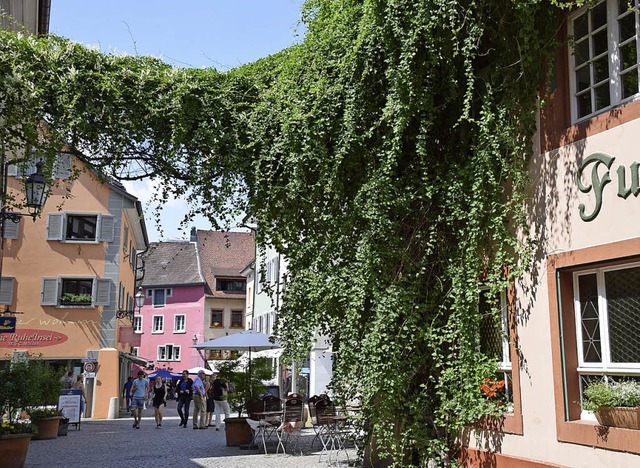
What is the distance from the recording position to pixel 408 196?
344 inches

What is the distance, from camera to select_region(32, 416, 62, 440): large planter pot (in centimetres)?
1812

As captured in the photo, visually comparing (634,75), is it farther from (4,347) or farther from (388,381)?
(4,347)

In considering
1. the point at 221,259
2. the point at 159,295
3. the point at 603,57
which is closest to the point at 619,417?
the point at 603,57

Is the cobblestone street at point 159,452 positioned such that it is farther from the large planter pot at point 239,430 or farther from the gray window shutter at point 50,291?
the gray window shutter at point 50,291

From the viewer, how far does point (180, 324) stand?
62062mm

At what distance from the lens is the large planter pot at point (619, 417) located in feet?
21.6

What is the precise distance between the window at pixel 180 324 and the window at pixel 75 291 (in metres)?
31.6

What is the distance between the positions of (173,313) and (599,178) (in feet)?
188

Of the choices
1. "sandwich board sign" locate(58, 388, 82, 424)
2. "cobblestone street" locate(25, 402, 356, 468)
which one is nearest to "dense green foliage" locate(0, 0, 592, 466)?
"cobblestone street" locate(25, 402, 356, 468)

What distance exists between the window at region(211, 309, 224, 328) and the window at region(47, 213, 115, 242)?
101ft

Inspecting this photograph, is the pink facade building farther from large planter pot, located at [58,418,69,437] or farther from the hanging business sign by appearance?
the hanging business sign

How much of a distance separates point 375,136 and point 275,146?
4.59 feet

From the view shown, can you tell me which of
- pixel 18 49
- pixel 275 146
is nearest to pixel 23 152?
pixel 18 49

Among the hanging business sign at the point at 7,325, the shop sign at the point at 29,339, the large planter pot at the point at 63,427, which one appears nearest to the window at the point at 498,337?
the hanging business sign at the point at 7,325
